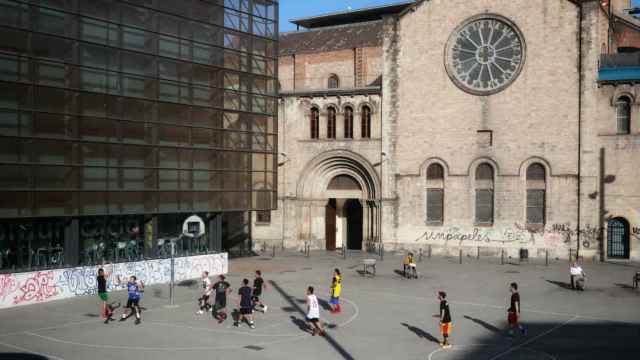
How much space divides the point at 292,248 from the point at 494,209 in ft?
47.6

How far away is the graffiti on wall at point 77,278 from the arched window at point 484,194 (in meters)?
18.2

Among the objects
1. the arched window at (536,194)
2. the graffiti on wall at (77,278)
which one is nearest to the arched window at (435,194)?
the arched window at (536,194)

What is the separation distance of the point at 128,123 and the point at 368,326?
646 inches

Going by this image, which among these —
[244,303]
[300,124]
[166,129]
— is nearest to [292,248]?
[300,124]

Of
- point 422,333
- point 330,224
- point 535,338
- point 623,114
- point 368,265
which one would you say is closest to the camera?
point 535,338

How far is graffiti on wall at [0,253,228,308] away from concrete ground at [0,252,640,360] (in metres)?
0.64

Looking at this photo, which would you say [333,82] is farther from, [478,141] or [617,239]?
[617,239]

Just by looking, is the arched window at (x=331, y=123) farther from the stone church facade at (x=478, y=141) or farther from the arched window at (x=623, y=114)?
the arched window at (x=623, y=114)

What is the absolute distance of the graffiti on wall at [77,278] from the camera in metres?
28.1

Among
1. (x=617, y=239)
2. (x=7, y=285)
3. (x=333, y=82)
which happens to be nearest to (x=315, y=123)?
(x=333, y=82)

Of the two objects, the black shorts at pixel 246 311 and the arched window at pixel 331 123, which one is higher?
the arched window at pixel 331 123

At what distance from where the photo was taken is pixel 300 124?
51.0m

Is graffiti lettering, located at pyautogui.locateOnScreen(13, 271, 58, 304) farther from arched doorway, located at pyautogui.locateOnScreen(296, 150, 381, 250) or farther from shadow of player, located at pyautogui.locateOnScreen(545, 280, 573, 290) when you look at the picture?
arched doorway, located at pyautogui.locateOnScreen(296, 150, 381, 250)

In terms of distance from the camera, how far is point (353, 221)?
174 ft
